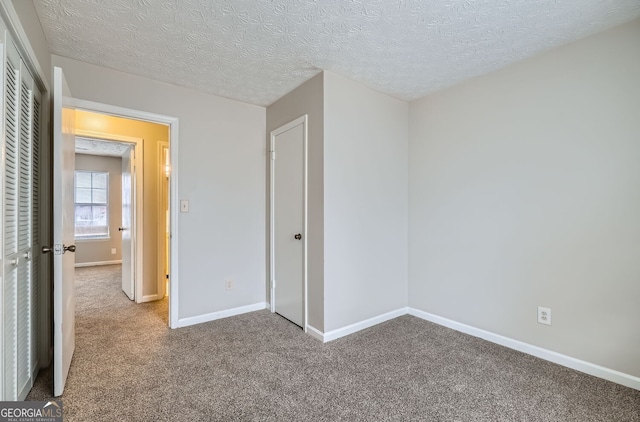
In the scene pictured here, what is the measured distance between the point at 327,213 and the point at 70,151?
189cm

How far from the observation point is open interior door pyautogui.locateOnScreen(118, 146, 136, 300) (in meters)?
3.74

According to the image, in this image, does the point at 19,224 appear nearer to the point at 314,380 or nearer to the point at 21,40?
the point at 21,40

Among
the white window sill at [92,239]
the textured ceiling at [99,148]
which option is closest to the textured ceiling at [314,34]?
the textured ceiling at [99,148]

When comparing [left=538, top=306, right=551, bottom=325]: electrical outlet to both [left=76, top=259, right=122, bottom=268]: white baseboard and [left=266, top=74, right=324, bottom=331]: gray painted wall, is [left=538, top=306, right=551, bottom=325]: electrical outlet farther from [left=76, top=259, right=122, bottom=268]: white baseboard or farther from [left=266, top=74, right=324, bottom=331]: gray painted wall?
[left=76, top=259, right=122, bottom=268]: white baseboard

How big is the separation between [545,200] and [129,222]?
4.43 metres

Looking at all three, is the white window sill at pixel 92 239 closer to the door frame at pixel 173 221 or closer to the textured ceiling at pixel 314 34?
the door frame at pixel 173 221

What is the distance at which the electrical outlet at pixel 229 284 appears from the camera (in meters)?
3.13

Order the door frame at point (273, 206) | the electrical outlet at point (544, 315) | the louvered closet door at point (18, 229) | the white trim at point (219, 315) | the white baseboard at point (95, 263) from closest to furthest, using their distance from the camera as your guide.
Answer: the louvered closet door at point (18, 229) < the electrical outlet at point (544, 315) < the door frame at point (273, 206) < the white trim at point (219, 315) < the white baseboard at point (95, 263)

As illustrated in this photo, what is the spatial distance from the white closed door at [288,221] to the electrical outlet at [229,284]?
0.41 m

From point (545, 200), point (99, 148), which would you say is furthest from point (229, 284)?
point (99, 148)

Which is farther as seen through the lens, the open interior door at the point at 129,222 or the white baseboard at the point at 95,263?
the white baseboard at the point at 95,263

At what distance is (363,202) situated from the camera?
2.85m

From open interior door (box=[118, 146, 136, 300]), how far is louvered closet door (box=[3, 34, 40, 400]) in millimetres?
1882

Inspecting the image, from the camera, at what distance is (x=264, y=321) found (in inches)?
118
